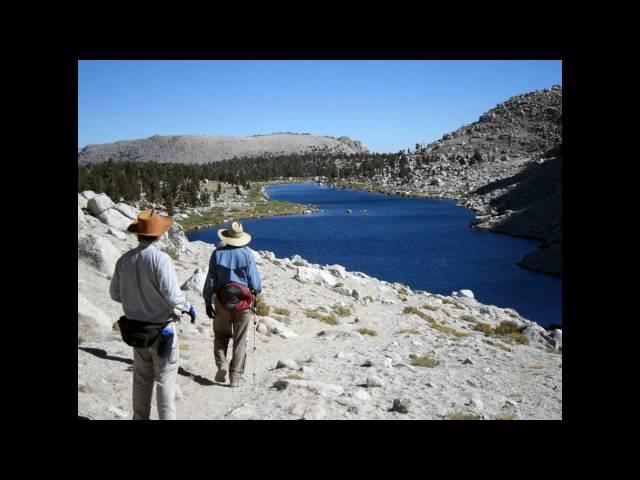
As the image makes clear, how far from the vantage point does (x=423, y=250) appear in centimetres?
4612

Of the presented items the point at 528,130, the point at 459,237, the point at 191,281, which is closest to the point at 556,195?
the point at 459,237

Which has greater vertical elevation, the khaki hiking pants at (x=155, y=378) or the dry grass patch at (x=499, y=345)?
the khaki hiking pants at (x=155, y=378)

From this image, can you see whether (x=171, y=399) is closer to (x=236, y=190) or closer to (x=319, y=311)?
(x=319, y=311)

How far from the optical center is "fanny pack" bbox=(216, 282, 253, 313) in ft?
24.0

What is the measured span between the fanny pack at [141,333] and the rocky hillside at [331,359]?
4.93 ft

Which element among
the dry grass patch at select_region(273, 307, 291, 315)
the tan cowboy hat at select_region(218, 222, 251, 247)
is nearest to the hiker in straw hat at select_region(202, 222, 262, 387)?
the tan cowboy hat at select_region(218, 222, 251, 247)

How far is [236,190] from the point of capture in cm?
11275

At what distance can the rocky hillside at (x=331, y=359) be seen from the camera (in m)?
7.23

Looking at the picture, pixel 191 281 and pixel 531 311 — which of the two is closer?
pixel 191 281

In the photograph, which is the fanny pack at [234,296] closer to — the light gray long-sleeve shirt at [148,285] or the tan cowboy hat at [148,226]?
the light gray long-sleeve shirt at [148,285]

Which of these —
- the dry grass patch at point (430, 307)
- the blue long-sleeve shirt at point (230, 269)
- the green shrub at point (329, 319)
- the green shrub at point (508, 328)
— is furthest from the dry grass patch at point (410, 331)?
the blue long-sleeve shirt at point (230, 269)

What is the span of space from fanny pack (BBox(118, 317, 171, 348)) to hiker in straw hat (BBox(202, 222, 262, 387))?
1966mm
